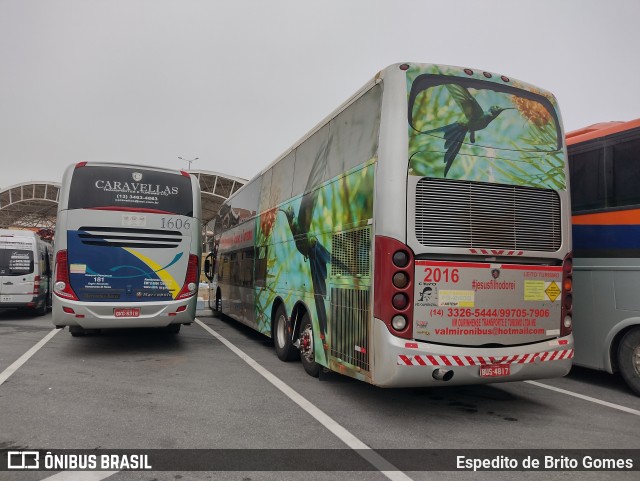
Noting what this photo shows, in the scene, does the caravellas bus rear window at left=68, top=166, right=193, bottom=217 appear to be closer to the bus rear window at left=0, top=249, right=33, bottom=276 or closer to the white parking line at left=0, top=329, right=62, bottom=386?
the white parking line at left=0, top=329, right=62, bottom=386

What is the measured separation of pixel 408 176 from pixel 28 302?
13758mm

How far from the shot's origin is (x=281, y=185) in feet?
29.2

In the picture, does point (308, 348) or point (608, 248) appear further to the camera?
point (308, 348)

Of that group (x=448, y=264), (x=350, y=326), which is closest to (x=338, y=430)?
(x=350, y=326)

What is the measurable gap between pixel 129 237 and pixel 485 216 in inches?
245

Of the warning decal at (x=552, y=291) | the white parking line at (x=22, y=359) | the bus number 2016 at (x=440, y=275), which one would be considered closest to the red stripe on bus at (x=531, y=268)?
the warning decal at (x=552, y=291)

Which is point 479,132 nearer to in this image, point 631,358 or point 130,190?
point 631,358

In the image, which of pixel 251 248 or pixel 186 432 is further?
pixel 251 248

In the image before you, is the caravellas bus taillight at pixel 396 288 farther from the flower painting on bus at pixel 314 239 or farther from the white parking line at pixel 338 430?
the white parking line at pixel 338 430

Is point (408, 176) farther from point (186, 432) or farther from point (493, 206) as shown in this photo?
point (186, 432)

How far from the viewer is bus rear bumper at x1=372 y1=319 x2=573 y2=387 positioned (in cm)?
481

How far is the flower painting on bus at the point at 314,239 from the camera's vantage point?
567 centimetres

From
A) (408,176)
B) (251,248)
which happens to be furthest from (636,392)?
(251,248)

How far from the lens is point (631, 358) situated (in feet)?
21.4
